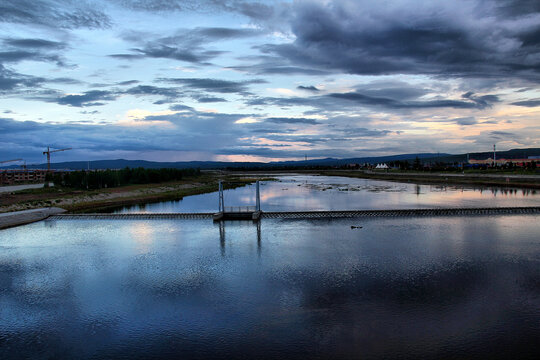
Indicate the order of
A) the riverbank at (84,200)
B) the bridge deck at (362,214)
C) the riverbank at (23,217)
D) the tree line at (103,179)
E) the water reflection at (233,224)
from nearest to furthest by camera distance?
the water reflection at (233,224), the riverbank at (23,217), the bridge deck at (362,214), the riverbank at (84,200), the tree line at (103,179)

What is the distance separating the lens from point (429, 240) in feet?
89.7

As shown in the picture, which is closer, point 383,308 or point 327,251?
point 383,308

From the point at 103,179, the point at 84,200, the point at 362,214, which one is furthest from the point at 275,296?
the point at 103,179

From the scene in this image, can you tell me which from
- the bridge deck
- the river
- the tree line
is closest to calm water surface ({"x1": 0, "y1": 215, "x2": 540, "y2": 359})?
the river

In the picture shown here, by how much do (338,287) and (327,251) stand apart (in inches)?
276

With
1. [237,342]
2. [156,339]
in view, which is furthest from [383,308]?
[156,339]

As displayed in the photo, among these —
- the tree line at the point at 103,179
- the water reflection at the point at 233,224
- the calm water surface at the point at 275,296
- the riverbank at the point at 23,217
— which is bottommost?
the calm water surface at the point at 275,296

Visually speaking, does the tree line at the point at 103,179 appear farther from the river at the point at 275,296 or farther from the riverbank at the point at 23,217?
the river at the point at 275,296

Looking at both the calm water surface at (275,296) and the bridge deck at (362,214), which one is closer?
the calm water surface at (275,296)

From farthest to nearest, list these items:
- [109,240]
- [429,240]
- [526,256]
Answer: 1. [109,240]
2. [429,240]
3. [526,256]

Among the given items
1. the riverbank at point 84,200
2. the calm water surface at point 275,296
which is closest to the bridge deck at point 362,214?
the calm water surface at point 275,296

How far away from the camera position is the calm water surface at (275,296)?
489 inches

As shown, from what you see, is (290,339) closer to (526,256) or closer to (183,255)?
(183,255)

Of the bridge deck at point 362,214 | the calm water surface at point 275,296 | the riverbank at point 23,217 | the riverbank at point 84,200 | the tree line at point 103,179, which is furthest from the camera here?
the tree line at point 103,179
